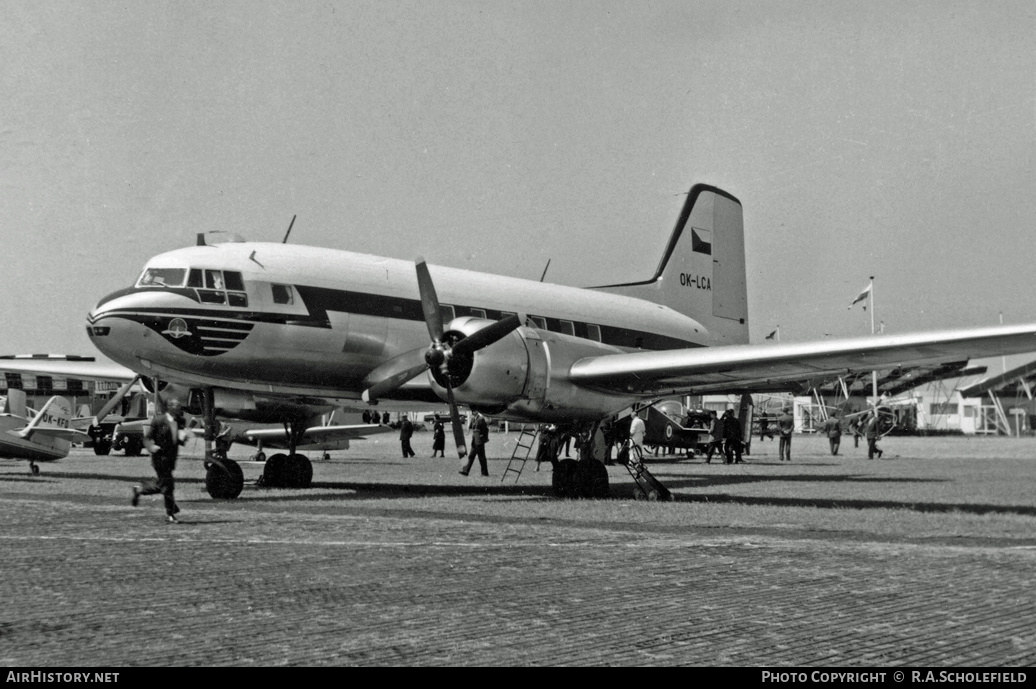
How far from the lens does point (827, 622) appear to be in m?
7.30

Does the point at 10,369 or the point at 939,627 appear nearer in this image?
the point at 939,627

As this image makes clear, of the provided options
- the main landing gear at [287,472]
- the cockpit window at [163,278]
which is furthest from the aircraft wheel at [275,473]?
the cockpit window at [163,278]

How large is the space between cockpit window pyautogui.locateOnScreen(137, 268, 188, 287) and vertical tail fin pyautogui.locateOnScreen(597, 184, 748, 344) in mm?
12640

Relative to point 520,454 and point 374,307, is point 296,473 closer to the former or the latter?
point 374,307

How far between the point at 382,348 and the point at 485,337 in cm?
321

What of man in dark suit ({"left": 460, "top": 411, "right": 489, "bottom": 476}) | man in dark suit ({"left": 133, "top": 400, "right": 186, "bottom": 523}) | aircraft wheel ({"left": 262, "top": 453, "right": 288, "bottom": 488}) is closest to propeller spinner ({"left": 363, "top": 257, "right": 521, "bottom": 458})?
man in dark suit ({"left": 460, "top": 411, "right": 489, "bottom": 476})

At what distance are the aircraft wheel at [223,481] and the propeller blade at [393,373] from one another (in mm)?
2892

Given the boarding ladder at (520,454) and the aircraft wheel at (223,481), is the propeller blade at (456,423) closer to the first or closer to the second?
the boarding ladder at (520,454)

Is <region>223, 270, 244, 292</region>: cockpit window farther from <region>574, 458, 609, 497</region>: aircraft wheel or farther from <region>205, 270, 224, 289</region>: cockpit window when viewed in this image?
<region>574, 458, 609, 497</region>: aircraft wheel

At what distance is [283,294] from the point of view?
1925 cm

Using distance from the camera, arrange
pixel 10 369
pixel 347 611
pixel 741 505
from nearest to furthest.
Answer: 1. pixel 347 611
2. pixel 741 505
3. pixel 10 369
